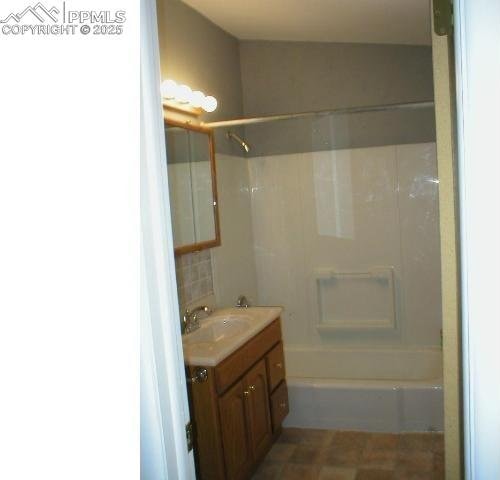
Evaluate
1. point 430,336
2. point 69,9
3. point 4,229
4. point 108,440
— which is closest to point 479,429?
point 108,440

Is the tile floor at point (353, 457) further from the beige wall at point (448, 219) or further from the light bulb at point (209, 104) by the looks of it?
the light bulb at point (209, 104)

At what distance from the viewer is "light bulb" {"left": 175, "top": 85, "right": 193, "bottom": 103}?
2.51 metres

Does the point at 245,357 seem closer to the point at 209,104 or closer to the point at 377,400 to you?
the point at 377,400

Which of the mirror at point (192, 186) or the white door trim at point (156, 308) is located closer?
the white door trim at point (156, 308)

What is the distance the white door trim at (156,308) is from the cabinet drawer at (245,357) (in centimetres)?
109

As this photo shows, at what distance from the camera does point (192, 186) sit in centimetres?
276

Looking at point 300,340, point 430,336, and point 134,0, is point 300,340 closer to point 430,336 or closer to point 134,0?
point 430,336

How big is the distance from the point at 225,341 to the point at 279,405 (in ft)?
2.58

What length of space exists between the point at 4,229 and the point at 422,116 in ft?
10.0

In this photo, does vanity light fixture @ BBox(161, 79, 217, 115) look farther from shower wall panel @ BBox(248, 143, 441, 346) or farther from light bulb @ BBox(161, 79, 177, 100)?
shower wall panel @ BBox(248, 143, 441, 346)

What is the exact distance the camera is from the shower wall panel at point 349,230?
3.34 m

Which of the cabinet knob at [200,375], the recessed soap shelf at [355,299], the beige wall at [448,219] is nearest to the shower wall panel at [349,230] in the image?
the recessed soap shelf at [355,299]

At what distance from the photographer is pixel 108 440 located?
0.83 meters

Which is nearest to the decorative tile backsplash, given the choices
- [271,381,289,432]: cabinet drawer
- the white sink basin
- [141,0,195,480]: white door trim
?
the white sink basin
